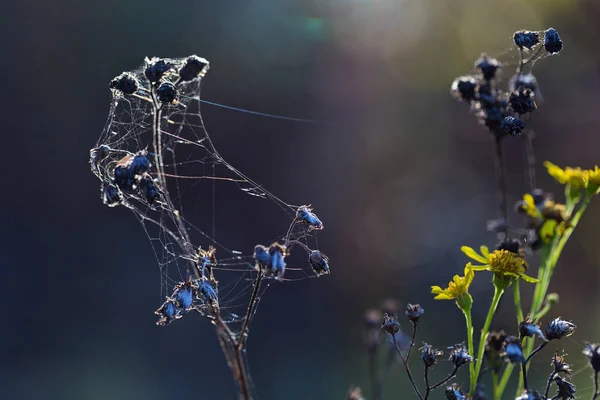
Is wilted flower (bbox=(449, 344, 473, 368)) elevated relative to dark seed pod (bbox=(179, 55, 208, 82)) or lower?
lower

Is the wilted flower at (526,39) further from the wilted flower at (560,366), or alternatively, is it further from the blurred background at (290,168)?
the blurred background at (290,168)

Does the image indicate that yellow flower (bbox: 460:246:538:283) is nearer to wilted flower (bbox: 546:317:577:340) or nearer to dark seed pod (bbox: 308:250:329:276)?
wilted flower (bbox: 546:317:577:340)

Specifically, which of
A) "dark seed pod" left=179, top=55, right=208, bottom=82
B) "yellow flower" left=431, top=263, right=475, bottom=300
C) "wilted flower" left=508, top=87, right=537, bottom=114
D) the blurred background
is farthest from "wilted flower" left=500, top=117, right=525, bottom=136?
the blurred background

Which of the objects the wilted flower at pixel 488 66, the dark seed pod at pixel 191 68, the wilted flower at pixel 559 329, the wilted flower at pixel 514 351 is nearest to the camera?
the wilted flower at pixel 514 351

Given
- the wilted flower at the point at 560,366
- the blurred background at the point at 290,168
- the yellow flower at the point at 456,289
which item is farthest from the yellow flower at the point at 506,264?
the blurred background at the point at 290,168

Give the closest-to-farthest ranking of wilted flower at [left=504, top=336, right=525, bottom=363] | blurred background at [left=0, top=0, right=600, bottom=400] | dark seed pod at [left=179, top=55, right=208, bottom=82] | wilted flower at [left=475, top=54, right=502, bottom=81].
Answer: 1. wilted flower at [left=504, top=336, right=525, bottom=363]
2. dark seed pod at [left=179, top=55, right=208, bottom=82]
3. wilted flower at [left=475, top=54, right=502, bottom=81]
4. blurred background at [left=0, top=0, right=600, bottom=400]

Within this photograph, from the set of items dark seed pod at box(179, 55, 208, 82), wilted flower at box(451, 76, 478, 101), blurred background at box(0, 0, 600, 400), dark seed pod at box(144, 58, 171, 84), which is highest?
blurred background at box(0, 0, 600, 400)

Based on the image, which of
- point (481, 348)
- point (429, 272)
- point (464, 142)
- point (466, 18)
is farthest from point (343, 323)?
point (481, 348)
